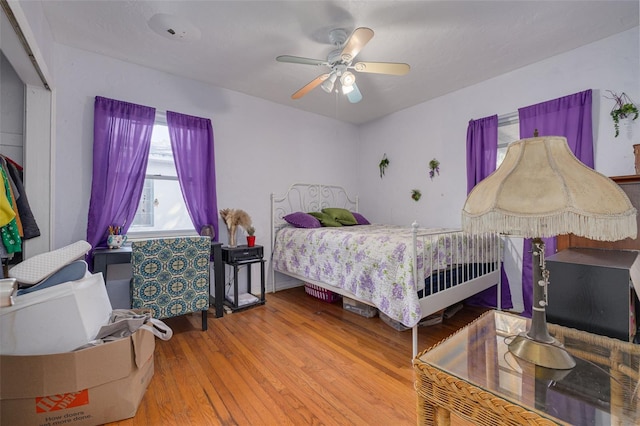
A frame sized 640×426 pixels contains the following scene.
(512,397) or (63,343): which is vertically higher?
(512,397)

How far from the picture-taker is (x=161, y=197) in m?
3.02

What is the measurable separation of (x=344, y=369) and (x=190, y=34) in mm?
2843

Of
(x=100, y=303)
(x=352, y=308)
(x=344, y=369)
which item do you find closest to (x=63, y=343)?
(x=100, y=303)

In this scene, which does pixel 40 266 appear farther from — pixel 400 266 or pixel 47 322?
pixel 400 266

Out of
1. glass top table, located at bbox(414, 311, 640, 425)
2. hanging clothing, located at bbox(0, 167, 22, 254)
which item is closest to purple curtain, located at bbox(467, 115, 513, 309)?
glass top table, located at bbox(414, 311, 640, 425)

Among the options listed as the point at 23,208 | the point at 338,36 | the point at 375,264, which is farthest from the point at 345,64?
the point at 23,208

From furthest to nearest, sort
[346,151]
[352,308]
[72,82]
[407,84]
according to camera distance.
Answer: [346,151], [407,84], [352,308], [72,82]

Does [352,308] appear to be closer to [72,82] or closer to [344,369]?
[344,369]

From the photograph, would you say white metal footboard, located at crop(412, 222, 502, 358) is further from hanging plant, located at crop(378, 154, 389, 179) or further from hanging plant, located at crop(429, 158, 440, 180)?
hanging plant, located at crop(378, 154, 389, 179)

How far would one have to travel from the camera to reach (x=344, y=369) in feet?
6.13

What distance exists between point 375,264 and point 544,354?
1.38 m

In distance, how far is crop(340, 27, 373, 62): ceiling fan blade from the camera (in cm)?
171

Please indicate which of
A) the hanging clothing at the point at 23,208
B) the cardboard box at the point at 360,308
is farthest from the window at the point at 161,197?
the cardboard box at the point at 360,308

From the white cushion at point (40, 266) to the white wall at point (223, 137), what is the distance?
43.0 inches
